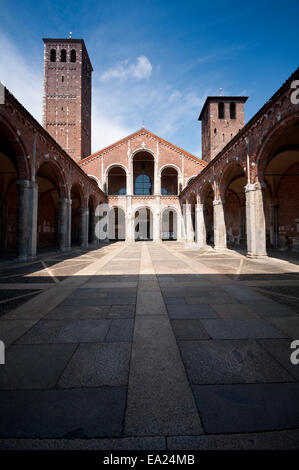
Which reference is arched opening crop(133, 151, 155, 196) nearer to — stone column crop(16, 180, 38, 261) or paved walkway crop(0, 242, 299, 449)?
stone column crop(16, 180, 38, 261)

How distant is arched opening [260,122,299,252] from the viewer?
13.3 m

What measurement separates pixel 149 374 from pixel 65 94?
3927cm

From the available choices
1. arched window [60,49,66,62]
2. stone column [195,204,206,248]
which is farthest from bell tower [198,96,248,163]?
arched window [60,49,66,62]

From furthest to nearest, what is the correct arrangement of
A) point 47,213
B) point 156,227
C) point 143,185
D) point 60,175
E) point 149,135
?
point 143,185, point 149,135, point 156,227, point 47,213, point 60,175

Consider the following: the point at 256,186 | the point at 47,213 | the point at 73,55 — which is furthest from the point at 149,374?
the point at 73,55

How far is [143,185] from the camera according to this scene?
3155cm

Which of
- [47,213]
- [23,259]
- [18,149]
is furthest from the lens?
[47,213]

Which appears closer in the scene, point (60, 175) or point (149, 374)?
point (149, 374)

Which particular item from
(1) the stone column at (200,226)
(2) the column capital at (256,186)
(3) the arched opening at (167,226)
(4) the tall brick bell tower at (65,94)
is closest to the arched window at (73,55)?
(4) the tall brick bell tower at (65,94)

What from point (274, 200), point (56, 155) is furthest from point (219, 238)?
point (56, 155)

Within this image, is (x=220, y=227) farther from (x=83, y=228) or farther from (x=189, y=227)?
(x=83, y=228)

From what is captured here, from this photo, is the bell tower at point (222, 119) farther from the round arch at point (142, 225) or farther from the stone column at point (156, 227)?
the stone column at point (156, 227)

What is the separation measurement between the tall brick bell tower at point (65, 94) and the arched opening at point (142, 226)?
43.5 feet

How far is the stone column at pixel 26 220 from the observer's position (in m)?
9.12
